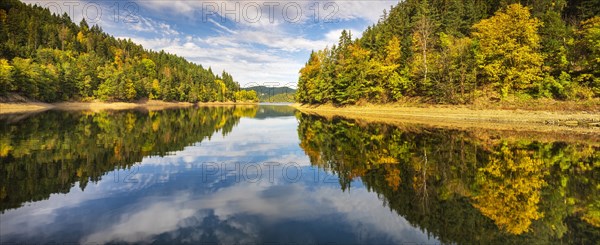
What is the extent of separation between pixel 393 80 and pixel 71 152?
2017 inches

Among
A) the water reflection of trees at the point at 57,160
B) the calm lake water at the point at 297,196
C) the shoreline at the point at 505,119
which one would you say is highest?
the shoreline at the point at 505,119

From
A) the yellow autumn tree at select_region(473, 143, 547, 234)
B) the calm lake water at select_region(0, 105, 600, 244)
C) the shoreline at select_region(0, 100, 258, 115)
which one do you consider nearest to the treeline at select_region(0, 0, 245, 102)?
the shoreline at select_region(0, 100, 258, 115)

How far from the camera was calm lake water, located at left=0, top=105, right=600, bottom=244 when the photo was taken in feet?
22.6

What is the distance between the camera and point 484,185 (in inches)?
424

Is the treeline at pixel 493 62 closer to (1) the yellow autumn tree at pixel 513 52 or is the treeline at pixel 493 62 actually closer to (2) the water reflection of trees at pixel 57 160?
(1) the yellow autumn tree at pixel 513 52

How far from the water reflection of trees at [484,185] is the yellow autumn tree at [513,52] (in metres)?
24.9

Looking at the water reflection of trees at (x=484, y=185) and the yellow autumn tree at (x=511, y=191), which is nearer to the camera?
the water reflection of trees at (x=484, y=185)

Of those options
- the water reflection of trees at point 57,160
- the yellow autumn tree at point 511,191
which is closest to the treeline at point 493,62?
the yellow autumn tree at point 511,191

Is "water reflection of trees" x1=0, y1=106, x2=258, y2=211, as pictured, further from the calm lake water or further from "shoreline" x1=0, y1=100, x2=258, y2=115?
"shoreline" x1=0, y1=100, x2=258, y2=115

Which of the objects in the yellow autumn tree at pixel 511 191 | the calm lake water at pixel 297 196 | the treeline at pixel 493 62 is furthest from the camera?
the treeline at pixel 493 62

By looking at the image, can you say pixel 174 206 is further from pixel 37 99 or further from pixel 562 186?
pixel 37 99

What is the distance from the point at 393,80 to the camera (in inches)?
2195

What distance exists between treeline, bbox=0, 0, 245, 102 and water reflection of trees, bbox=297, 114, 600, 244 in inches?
3037

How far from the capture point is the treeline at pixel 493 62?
39.6 m
